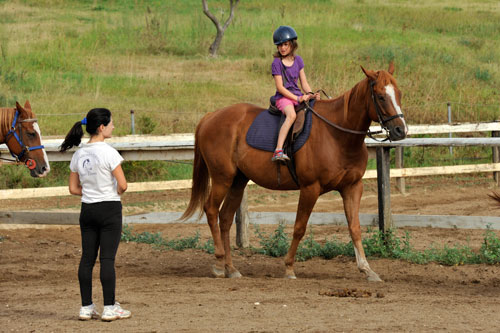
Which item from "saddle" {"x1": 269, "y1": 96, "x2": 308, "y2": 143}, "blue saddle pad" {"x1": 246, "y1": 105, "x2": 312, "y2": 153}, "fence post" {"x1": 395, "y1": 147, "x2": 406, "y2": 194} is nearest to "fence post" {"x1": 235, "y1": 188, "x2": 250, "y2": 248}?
"blue saddle pad" {"x1": 246, "y1": 105, "x2": 312, "y2": 153}

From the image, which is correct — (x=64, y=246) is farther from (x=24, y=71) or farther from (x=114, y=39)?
(x=114, y=39)

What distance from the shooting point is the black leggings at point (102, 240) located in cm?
558

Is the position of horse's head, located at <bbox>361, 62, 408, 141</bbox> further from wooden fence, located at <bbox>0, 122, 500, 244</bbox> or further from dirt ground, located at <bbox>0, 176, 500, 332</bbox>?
dirt ground, located at <bbox>0, 176, 500, 332</bbox>

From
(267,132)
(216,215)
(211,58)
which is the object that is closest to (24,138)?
(216,215)

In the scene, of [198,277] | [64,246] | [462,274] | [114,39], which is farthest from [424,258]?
[114,39]

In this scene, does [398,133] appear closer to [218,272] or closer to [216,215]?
[216,215]

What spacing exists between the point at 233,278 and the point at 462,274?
2433 mm

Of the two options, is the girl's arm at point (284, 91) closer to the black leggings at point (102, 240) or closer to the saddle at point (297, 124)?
the saddle at point (297, 124)

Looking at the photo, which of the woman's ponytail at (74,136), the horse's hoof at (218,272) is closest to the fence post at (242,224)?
the horse's hoof at (218,272)

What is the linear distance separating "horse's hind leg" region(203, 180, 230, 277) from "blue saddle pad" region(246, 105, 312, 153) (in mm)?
676

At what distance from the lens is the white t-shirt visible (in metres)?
5.56

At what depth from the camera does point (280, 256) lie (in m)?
8.98

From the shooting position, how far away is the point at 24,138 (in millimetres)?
8266

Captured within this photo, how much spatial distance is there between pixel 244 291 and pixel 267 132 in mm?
1912
